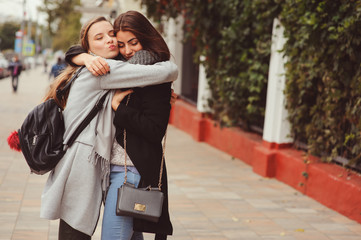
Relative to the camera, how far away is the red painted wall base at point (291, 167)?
586 centimetres

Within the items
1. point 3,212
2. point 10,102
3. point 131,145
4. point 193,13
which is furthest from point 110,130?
point 10,102

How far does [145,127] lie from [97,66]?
386 millimetres

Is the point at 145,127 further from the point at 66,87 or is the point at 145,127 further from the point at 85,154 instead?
the point at 66,87

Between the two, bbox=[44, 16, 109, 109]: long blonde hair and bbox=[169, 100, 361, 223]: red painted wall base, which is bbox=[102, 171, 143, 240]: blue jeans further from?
bbox=[169, 100, 361, 223]: red painted wall base

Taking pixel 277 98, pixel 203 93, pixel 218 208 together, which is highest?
pixel 277 98

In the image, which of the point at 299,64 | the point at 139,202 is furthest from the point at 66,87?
the point at 299,64

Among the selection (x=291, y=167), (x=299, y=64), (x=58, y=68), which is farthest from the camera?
(x=291, y=167)

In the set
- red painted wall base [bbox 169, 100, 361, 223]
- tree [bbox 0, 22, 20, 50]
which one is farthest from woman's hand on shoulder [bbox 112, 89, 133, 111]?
tree [bbox 0, 22, 20, 50]

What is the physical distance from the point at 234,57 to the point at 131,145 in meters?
6.13

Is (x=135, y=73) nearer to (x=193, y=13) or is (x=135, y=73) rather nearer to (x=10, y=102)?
(x=193, y=13)

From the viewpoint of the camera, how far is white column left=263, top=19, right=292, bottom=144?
737 cm

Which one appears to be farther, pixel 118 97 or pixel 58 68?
pixel 58 68

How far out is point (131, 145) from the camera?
285cm

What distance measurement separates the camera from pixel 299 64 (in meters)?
6.58
